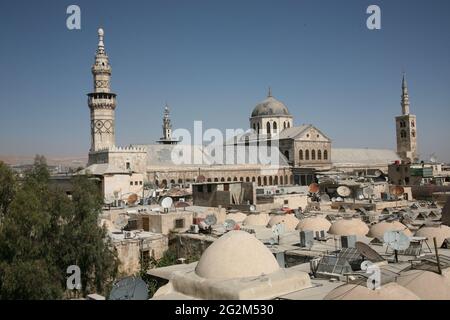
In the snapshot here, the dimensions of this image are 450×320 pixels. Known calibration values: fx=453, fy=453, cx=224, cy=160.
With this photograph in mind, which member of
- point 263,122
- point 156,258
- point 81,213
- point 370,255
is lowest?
point 156,258

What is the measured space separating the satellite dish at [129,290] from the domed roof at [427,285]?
18.5ft

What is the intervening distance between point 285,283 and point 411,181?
1566 inches

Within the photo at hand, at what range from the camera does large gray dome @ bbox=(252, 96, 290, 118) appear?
6462 cm

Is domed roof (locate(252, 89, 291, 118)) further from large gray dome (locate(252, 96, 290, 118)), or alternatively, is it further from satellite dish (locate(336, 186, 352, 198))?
satellite dish (locate(336, 186, 352, 198))

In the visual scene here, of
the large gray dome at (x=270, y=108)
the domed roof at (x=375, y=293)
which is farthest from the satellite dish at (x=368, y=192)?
the large gray dome at (x=270, y=108)

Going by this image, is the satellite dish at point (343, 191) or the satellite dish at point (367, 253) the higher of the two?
the satellite dish at point (343, 191)

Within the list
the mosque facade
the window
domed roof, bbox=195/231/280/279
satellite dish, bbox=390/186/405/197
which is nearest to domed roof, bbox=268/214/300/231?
the window

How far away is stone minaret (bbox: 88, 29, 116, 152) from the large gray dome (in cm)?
2576

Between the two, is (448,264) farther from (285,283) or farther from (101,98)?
(101,98)

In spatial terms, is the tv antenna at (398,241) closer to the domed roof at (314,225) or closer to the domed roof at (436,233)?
the domed roof at (436,233)

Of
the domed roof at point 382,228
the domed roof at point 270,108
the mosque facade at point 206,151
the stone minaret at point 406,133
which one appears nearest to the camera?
the domed roof at point 382,228

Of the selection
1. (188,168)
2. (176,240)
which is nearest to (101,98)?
(188,168)

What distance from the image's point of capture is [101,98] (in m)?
44.8

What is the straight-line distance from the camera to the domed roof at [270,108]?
64625 mm
